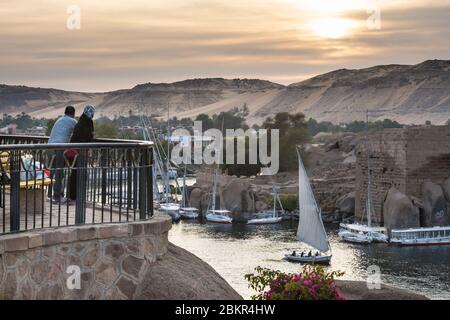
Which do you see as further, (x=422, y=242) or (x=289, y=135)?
(x=289, y=135)

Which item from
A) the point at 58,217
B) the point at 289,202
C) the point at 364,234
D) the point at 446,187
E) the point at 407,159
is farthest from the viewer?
the point at 289,202

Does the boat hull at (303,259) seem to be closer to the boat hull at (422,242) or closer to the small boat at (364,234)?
the small boat at (364,234)

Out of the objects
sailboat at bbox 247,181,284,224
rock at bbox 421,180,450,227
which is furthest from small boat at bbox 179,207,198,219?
rock at bbox 421,180,450,227

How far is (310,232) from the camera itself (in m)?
63.3

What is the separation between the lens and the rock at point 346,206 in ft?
284

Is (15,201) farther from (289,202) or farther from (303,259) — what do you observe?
(289,202)

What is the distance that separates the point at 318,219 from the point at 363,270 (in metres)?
9.28

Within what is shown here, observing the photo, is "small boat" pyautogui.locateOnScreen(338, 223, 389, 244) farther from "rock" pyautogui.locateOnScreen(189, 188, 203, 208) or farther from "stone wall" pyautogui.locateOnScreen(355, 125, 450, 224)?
"rock" pyautogui.locateOnScreen(189, 188, 203, 208)

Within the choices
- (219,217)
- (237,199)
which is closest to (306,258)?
(219,217)

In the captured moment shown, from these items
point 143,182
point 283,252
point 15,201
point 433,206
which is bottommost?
point 283,252

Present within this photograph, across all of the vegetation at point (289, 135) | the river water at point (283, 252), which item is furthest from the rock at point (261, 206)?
the vegetation at point (289, 135)

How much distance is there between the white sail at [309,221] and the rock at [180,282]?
51.9 m

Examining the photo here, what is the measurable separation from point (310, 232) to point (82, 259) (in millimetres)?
55242
